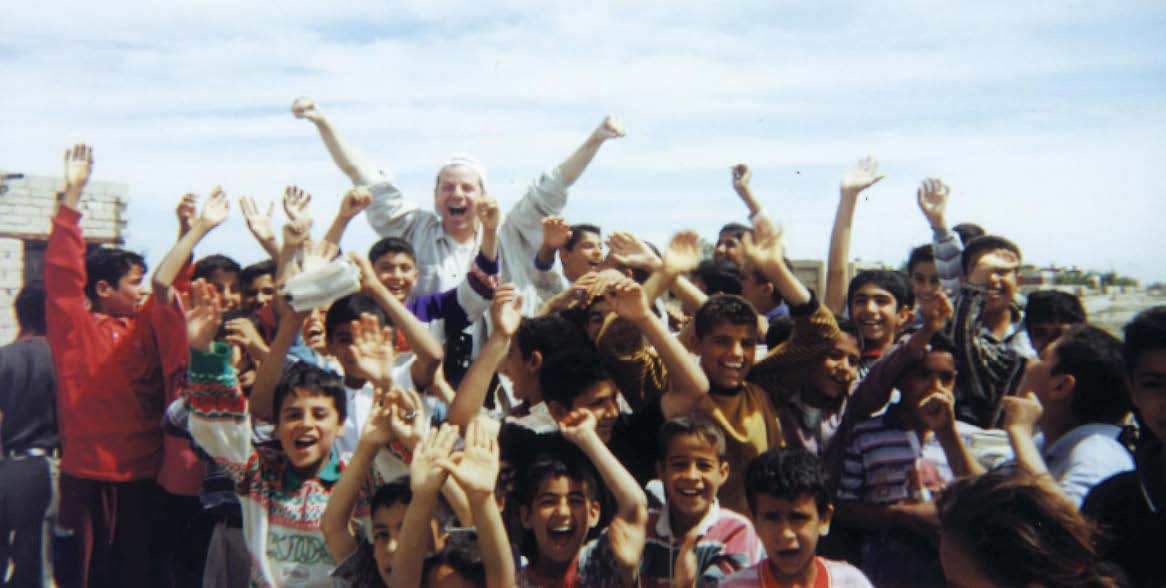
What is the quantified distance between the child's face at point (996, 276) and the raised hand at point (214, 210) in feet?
10.6

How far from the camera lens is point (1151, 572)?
238 centimetres

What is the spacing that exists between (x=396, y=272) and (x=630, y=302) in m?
1.24

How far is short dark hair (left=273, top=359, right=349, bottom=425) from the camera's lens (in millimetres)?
3557

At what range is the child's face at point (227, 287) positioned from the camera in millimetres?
4992

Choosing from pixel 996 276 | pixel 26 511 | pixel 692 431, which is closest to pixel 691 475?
pixel 692 431

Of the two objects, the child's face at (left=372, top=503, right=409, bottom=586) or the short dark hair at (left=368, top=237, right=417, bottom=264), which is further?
the short dark hair at (left=368, top=237, right=417, bottom=264)

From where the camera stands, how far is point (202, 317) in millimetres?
3604

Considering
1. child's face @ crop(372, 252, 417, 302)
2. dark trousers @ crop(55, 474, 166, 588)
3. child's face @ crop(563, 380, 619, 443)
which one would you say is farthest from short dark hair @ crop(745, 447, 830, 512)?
dark trousers @ crop(55, 474, 166, 588)

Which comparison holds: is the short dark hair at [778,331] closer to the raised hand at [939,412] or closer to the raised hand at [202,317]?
the raised hand at [939,412]

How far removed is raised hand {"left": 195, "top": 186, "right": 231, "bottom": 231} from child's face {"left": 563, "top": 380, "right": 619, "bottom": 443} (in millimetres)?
1966

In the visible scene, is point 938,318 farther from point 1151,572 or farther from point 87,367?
point 87,367

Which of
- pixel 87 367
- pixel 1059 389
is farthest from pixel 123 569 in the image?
pixel 1059 389

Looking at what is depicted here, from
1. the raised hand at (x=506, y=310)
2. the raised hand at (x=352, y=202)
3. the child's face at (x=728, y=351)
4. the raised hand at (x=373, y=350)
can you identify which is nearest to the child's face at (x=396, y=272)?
the raised hand at (x=352, y=202)

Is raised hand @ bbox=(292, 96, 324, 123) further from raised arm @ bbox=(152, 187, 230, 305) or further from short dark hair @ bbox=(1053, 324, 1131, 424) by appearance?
short dark hair @ bbox=(1053, 324, 1131, 424)
